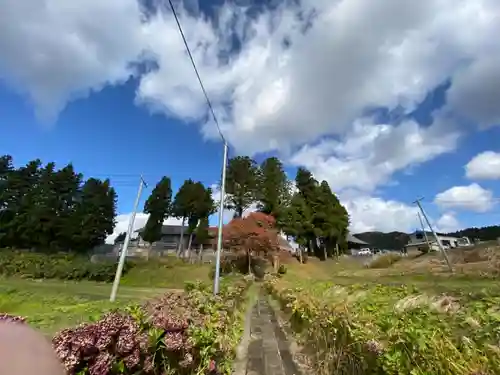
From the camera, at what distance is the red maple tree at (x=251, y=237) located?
29953mm

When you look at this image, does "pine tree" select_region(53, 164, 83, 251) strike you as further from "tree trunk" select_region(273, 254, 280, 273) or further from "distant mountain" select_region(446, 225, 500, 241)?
"distant mountain" select_region(446, 225, 500, 241)

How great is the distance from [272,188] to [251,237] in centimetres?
1250

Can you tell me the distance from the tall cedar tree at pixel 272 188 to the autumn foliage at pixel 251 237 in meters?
8.51

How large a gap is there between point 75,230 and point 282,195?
924 inches

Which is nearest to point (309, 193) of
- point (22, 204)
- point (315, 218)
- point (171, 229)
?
point (315, 218)

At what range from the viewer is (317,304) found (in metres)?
5.35

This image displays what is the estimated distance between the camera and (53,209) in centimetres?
3631

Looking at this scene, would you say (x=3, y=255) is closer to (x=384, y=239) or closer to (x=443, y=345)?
(x=443, y=345)

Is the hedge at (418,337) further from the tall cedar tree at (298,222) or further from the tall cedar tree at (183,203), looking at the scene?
the tall cedar tree at (183,203)

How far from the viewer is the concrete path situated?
5.09 m

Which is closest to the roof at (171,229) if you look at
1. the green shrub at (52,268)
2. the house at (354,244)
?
the green shrub at (52,268)

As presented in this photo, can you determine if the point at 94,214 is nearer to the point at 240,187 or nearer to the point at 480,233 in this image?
the point at 240,187

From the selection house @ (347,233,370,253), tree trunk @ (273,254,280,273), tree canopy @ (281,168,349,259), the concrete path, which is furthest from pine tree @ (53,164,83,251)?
house @ (347,233,370,253)

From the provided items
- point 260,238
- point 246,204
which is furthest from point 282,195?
point 260,238
